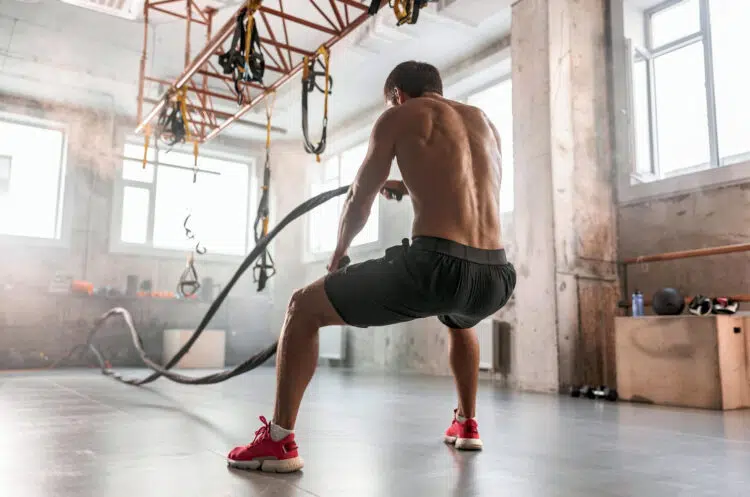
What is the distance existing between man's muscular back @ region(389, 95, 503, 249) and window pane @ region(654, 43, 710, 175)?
3935 millimetres

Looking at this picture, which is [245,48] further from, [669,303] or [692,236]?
[692,236]

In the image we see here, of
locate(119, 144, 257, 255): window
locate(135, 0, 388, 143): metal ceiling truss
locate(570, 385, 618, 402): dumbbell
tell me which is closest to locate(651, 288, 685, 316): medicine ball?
locate(570, 385, 618, 402): dumbbell

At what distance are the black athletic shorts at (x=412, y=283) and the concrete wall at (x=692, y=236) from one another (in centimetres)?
357

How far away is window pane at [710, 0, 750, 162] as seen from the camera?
189 inches

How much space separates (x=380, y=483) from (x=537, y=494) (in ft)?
1.49

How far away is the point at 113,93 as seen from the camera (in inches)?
361

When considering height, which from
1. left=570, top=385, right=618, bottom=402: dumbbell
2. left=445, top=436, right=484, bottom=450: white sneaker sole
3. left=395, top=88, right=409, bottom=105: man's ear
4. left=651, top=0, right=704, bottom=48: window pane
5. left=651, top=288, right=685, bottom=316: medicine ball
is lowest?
left=570, top=385, right=618, bottom=402: dumbbell

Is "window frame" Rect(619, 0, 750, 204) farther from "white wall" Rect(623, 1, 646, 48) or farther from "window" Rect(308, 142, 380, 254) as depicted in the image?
"window" Rect(308, 142, 380, 254)

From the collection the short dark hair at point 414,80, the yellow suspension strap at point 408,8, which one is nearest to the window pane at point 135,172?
the yellow suspension strap at point 408,8

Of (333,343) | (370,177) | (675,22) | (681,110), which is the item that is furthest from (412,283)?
(333,343)

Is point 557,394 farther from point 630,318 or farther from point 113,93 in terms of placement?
point 113,93

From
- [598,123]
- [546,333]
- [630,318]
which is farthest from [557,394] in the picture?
[598,123]

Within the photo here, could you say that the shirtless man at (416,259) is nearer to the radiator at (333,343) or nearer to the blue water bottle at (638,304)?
the blue water bottle at (638,304)

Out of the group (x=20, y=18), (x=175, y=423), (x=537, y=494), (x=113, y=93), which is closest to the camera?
(x=537, y=494)
